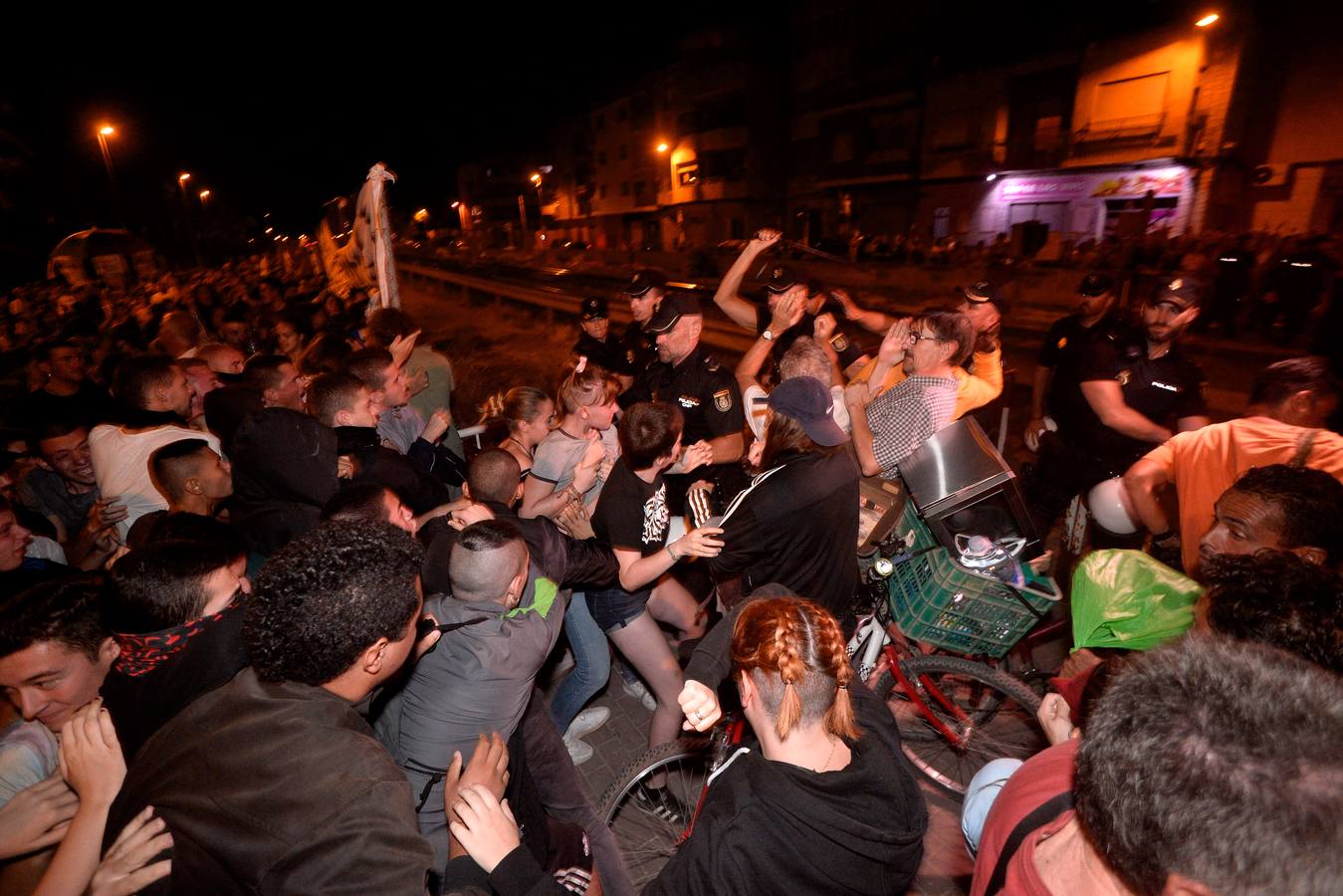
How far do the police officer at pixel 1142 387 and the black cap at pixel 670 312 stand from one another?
296cm

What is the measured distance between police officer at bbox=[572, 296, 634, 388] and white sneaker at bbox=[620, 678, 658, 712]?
9.45 ft

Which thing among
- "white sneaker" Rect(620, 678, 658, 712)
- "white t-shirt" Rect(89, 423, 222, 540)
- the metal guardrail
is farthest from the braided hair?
the metal guardrail

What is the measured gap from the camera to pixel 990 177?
30812 mm

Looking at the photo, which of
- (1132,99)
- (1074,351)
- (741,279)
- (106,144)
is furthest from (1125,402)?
(106,144)

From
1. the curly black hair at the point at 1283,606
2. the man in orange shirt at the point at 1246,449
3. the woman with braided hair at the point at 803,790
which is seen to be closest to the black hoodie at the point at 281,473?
the woman with braided hair at the point at 803,790

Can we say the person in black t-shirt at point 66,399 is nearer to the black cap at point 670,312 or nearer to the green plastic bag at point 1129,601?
the black cap at point 670,312

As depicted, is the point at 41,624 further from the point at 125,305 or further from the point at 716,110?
the point at 716,110

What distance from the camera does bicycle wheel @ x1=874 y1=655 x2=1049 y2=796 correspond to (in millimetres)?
3449

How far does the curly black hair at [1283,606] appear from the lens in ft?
5.25

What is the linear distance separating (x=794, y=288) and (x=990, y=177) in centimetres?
3203

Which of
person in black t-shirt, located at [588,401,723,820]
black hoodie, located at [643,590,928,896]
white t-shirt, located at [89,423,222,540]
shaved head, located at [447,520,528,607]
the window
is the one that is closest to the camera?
black hoodie, located at [643,590,928,896]

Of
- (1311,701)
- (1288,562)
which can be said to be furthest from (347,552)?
(1288,562)

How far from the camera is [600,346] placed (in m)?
6.38

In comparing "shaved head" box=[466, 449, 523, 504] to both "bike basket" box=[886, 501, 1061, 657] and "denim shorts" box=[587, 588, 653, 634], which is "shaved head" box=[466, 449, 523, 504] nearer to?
"denim shorts" box=[587, 588, 653, 634]
